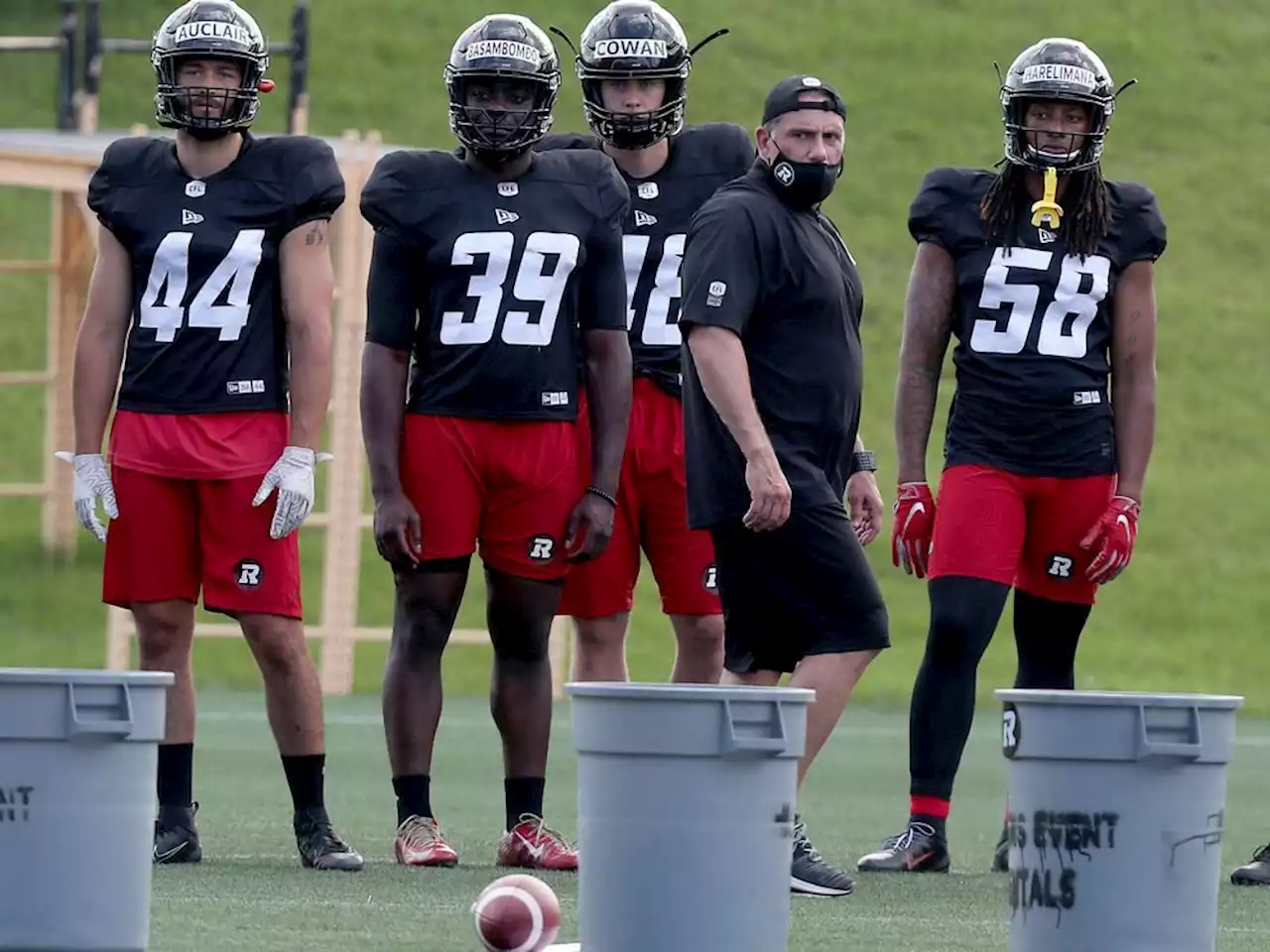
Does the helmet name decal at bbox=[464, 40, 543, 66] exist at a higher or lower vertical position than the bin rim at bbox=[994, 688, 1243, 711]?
higher

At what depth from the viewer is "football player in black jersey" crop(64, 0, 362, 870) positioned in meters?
6.39

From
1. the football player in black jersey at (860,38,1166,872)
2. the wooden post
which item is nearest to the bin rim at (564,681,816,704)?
the football player in black jersey at (860,38,1166,872)

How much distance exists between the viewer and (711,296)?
603 centimetres

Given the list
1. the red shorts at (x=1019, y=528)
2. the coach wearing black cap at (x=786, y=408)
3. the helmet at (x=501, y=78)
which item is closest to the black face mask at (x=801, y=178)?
the coach wearing black cap at (x=786, y=408)

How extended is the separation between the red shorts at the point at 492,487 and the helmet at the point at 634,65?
0.84 meters

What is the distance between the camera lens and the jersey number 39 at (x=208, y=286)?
641 cm

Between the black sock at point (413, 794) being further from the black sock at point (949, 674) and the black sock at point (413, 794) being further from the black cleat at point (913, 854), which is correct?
the black sock at point (949, 674)

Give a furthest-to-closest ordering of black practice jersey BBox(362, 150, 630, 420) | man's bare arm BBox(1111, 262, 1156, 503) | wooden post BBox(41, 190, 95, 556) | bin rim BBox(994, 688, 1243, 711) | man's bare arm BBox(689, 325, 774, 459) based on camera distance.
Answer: wooden post BBox(41, 190, 95, 556) < man's bare arm BBox(1111, 262, 1156, 503) < black practice jersey BBox(362, 150, 630, 420) < man's bare arm BBox(689, 325, 774, 459) < bin rim BBox(994, 688, 1243, 711)

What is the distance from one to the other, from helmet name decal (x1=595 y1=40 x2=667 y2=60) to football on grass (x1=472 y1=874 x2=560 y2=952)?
280 centimetres

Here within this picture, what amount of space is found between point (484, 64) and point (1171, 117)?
17565 millimetres

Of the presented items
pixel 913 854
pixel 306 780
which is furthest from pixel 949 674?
pixel 306 780

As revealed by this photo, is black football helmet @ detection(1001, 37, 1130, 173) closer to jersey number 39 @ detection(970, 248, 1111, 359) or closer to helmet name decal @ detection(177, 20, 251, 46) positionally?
jersey number 39 @ detection(970, 248, 1111, 359)

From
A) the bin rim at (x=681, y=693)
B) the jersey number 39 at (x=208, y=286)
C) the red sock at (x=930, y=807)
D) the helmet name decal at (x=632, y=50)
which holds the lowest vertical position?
the red sock at (x=930, y=807)

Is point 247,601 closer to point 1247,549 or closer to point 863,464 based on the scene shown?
point 863,464
